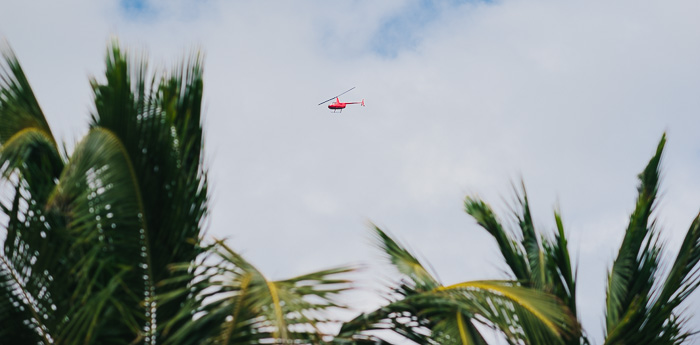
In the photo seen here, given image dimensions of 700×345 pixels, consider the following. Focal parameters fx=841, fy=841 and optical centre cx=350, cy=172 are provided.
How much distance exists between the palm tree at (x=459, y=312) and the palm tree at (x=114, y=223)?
1250 millimetres

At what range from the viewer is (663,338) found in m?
7.71

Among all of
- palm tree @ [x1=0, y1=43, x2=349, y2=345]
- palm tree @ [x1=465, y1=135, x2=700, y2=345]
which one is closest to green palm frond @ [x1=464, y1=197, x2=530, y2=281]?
palm tree @ [x1=465, y1=135, x2=700, y2=345]

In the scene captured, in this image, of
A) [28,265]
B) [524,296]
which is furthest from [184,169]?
[524,296]

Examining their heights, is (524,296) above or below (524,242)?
below

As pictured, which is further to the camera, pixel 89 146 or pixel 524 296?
pixel 524 296

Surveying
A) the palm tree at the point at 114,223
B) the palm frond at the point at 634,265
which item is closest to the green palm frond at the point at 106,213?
the palm tree at the point at 114,223

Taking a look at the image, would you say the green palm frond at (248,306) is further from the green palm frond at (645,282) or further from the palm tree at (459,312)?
the green palm frond at (645,282)

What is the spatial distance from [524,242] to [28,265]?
464cm

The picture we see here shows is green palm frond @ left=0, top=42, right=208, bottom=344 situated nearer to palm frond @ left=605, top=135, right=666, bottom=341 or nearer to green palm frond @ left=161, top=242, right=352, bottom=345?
green palm frond @ left=161, top=242, right=352, bottom=345

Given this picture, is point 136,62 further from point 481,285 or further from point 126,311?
point 481,285

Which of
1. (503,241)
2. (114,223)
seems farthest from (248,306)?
(503,241)

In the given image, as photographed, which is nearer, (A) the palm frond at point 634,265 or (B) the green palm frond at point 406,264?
(B) the green palm frond at point 406,264

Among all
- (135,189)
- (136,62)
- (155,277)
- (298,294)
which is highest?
(136,62)

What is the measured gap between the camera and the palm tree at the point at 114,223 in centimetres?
525
